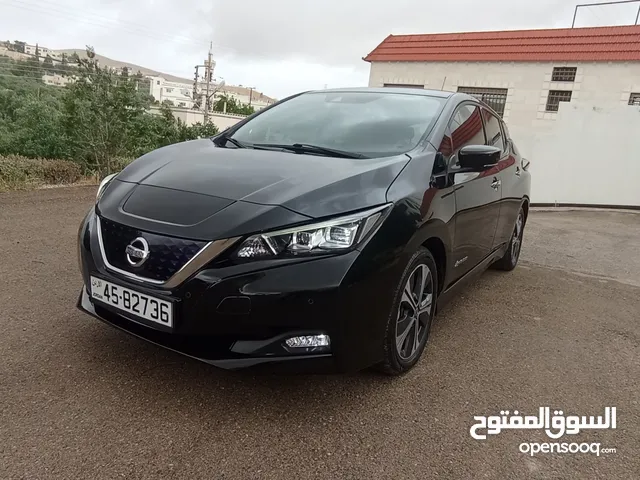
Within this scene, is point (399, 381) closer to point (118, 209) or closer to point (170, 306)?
point (170, 306)

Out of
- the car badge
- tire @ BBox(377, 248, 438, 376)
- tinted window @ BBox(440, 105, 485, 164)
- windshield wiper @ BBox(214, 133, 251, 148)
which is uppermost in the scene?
tinted window @ BBox(440, 105, 485, 164)

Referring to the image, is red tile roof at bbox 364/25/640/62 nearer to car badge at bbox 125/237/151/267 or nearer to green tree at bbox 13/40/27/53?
car badge at bbox 125/237/151/267

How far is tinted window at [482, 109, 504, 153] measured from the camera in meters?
3.86

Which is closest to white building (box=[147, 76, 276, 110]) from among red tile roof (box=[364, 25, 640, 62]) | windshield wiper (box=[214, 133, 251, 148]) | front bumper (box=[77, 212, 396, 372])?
windshield wiper (box=[214, 133, 251, 148])

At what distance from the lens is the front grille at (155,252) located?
2.02 metres

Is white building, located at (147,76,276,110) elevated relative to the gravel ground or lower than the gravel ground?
elevated

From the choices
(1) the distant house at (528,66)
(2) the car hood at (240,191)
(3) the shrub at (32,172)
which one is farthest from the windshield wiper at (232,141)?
(1) the distant house at (528,66)

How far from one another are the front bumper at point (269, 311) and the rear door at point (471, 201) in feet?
3.59

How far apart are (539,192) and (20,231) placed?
31.7 feet

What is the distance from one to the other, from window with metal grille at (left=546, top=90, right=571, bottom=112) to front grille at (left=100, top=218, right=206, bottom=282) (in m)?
19.3

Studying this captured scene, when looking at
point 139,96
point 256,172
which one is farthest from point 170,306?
point 139,96

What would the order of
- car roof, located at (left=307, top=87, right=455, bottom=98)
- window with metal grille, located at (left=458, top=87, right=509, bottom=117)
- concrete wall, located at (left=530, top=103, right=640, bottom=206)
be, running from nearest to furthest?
1. car roof, located at (left=307, top=87, right=455, bottom=98)
2. concrete wall, located at (left=530, top=103, right=640, bottom=206)
3. window with metal grille, located at (left=458, top=87, right=509, bottom=117)

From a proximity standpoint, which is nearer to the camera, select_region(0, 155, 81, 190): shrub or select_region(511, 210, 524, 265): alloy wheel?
select_region(511, 210, 524, 265): alloy wheel

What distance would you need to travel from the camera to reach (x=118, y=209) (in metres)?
2.29
